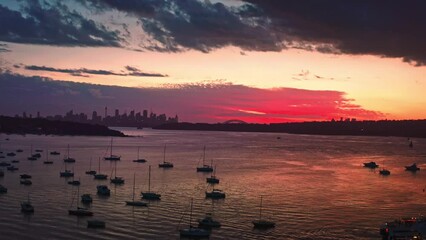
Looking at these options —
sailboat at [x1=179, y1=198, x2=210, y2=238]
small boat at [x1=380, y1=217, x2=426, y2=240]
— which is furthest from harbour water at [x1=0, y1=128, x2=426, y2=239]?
small boat at [x1=380, y1=217, x2=426, y2=240]

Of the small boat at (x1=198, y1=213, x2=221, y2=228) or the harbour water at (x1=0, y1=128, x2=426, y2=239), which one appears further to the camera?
the small boat at (x1=198, y1=213, x2=221, y2=228)

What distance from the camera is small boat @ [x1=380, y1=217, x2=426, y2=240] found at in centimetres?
3831

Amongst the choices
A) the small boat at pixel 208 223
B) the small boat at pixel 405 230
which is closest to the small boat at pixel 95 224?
the small boat at pixel 208 223

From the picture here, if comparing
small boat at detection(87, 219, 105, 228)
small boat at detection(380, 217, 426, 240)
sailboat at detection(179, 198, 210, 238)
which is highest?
small boat at detection(380, 217, 426, 240)

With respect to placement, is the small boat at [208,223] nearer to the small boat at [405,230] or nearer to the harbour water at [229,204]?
the harbour water at [229,204]

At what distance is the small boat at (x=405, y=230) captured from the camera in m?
38.3

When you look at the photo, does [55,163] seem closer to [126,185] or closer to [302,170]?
[126,185]

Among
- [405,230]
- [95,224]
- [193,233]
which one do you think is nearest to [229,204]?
[193,233]

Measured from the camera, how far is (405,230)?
1533 inches

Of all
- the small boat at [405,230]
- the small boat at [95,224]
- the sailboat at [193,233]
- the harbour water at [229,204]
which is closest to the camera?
the small boat at [405,230]

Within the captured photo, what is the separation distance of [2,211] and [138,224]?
14642 mm

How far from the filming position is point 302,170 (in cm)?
9650

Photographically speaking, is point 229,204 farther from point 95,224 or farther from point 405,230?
point 405,230

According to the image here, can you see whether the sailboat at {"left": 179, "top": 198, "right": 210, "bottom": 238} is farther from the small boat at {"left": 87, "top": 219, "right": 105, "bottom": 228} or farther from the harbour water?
the small boat at {"left": 87, "top": 219, "right": 105, "bottom": 228}
